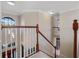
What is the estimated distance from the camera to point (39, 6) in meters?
1.52

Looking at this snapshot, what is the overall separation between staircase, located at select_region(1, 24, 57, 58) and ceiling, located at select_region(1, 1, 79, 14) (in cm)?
22

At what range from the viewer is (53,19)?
1.50 metres

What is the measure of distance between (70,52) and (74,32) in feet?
0.82

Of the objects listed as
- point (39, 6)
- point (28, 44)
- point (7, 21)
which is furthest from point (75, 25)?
point (7, 21)

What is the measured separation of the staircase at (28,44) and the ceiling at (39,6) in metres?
0.22

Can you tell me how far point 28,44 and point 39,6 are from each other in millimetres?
496

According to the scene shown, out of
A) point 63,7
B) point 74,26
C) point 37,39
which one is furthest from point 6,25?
point 74,26

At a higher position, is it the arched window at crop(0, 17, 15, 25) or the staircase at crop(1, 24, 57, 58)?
the arched window at crop(0, 17, 15, 25)

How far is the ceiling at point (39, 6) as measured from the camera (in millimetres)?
1476

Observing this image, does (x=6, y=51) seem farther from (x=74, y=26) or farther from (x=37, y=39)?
(x=74, y=26)

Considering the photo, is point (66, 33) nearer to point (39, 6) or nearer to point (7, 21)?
point (39, 6)

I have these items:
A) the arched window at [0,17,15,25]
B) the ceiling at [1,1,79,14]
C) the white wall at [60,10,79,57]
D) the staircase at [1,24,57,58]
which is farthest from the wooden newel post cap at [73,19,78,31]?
the arched window at [0,17,15,25]

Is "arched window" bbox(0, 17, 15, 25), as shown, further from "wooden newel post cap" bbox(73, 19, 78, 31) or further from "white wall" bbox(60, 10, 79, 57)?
"wooden newel post cap" bbox(73, 19, 78, 31)

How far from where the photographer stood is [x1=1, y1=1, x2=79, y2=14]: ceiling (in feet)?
4.84
